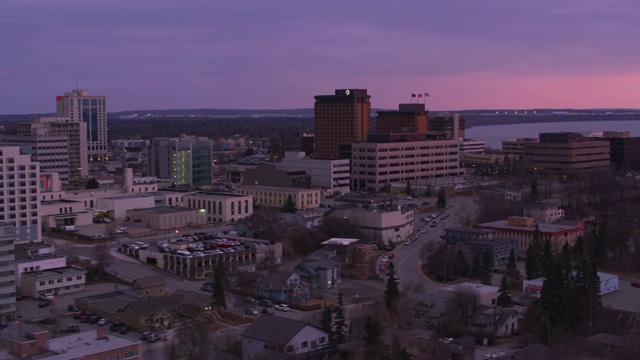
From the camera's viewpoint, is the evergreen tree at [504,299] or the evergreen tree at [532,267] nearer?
the evergreen tree at [504,299]

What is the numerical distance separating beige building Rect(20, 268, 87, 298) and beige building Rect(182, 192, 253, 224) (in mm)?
5930

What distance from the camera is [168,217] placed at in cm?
1672

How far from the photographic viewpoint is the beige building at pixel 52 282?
11.5 m

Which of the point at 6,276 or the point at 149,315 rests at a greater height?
the point at 6,276

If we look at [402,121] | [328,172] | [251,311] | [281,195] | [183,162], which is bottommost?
[251,311]

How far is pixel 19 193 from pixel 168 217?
3210 mm

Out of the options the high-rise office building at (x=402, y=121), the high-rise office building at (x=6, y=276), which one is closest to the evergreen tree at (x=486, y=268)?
the high-rise office building at (x=6, y=276)

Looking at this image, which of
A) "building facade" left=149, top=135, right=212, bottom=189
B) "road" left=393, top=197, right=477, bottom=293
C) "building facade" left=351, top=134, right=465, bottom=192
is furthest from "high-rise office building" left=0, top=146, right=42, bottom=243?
"building facade" left=351, top=134, right=465, bottom=192

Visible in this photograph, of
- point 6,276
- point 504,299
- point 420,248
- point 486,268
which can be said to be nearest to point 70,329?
point 6,276

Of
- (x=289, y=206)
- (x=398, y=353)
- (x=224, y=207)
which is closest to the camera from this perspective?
(x=398, y=353)

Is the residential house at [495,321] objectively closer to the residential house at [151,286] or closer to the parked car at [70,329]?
the residential house at [151,286]

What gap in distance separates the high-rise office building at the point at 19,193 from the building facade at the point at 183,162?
→ 353 inches

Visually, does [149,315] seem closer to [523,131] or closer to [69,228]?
[69,228]

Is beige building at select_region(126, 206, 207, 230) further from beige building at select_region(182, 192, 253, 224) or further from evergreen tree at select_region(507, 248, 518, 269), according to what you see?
evergreen tree at select_region(507, 248, 518, 269)
